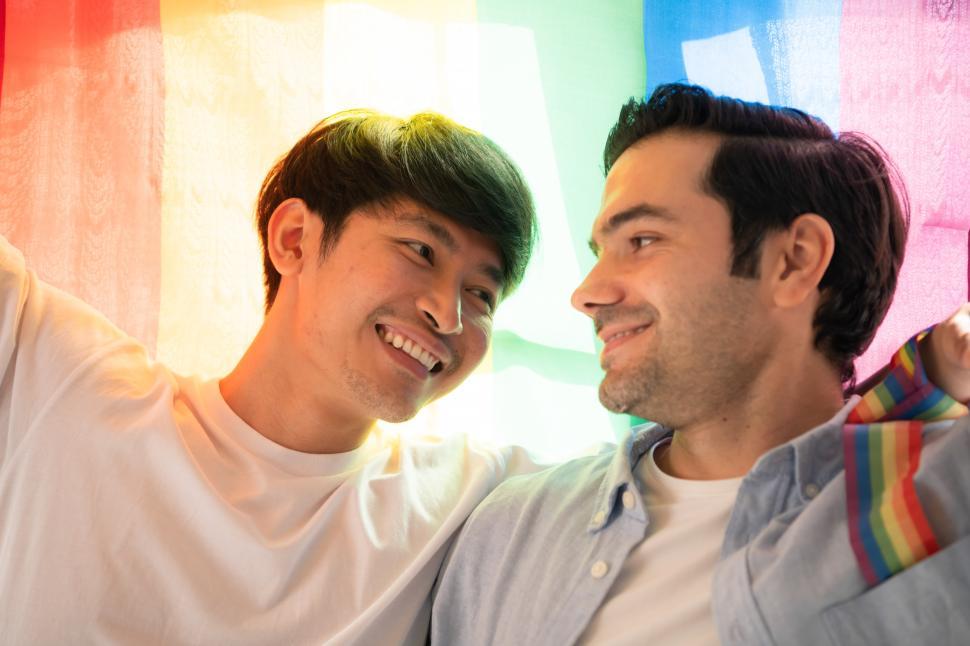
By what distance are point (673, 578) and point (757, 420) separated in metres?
0.26

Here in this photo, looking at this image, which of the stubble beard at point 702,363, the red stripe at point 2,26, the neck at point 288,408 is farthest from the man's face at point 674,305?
the red stripe at point 2,26

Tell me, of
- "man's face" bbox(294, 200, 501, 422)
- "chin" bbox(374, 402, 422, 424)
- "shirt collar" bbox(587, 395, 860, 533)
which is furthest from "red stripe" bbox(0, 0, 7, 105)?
"shirt collar" bbox(587, 395, 860, 533)

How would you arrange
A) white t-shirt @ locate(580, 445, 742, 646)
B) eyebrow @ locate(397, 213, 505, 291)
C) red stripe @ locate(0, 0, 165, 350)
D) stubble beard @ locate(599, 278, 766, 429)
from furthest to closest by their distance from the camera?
red stripe @ locate(0, 0, 165, 350) < eyebrow @ locate(397, 213, 505, 291) < stubble beard @ locate(599, 278, 766, 429) < white t-shirt @ locate(580, 445, 742, 646)

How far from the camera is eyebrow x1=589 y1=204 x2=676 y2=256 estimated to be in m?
1.29

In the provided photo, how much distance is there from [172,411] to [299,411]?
7.9 inches

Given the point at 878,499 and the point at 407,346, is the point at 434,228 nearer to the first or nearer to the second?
the point at 407,346

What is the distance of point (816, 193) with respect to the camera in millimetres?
1326

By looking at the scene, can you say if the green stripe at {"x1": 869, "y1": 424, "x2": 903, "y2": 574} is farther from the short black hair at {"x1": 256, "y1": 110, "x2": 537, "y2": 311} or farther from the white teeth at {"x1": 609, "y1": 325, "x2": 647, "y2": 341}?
the short black hair at {"x1": 256, "y1": 110, "x2": 537, "y2": 311}

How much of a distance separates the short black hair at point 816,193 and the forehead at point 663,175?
0.06 feet

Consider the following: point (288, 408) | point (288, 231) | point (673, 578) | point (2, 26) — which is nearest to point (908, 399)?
point (673, 578)

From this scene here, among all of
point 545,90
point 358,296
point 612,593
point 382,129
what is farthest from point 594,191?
point 612,593

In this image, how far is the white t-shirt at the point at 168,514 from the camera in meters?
1.26

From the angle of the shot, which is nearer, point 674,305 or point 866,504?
point 866,504

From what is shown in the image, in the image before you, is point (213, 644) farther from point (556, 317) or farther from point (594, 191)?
point (594, 191)
